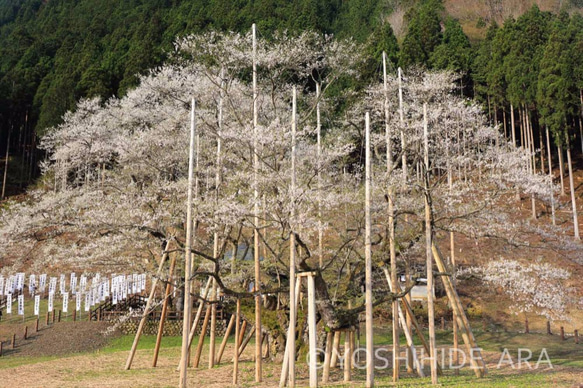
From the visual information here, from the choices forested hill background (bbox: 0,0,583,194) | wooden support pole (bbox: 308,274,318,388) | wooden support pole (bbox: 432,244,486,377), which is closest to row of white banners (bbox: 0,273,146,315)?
wooden support pole (bbox: 308,274,318,388)

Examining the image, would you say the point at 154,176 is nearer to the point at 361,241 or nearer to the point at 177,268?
the point at 177,268

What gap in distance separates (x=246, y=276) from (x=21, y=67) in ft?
157

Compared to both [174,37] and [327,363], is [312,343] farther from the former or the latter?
[174,37]

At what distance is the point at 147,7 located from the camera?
56.9 metres

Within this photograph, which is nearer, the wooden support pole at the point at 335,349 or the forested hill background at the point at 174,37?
the wooden support pole at the point at 335,349

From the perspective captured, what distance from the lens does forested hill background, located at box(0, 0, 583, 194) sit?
123 feet

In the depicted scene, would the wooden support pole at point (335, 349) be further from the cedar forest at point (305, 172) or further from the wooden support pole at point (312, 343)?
the wooden support pole at point (312, 343)

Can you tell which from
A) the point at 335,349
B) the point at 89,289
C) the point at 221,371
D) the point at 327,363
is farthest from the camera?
the point at 89,289

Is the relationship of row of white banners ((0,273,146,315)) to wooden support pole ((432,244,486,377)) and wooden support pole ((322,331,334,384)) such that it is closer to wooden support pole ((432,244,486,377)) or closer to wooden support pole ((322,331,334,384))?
wooden support pole ((322,331,334,384))

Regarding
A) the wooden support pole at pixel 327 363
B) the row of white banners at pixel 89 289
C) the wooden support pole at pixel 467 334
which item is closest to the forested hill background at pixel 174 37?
the row of white banners at pixel 89 289

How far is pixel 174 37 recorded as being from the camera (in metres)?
43.7

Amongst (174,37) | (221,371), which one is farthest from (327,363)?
(174,37)

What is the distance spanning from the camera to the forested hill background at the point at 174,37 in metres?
37.5

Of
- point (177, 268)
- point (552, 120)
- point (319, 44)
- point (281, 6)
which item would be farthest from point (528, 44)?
point (177, 268)
